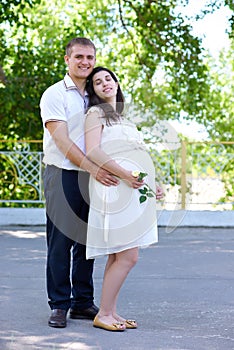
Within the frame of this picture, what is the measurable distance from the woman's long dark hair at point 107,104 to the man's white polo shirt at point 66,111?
87 millimetres

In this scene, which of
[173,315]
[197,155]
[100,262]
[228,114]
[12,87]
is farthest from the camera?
[228,114]

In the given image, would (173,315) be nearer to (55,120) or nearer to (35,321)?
(35,321)

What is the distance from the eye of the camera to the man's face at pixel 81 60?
15.1 ft

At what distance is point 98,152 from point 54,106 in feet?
1.31

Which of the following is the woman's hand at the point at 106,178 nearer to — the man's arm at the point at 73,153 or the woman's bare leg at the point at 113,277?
the man's arm at the point at 73,153

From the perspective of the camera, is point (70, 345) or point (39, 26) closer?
point (70, 345)

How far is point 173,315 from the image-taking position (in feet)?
16.5

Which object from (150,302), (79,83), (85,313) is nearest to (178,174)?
(150,302)

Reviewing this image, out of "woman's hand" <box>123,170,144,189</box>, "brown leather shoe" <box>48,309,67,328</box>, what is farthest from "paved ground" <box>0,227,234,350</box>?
"woman's hand" <box>123,170,144,189</box>

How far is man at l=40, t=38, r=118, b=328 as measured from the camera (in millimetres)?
4578

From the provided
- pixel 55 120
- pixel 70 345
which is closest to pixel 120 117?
pixel 55 120

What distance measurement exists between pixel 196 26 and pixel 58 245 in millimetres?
10261

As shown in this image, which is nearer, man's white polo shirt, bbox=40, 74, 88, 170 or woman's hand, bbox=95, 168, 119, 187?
woman's hand, bbox=95, 168, 119, 187

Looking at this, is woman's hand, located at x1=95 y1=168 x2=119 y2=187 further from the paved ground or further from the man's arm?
the paved ground
